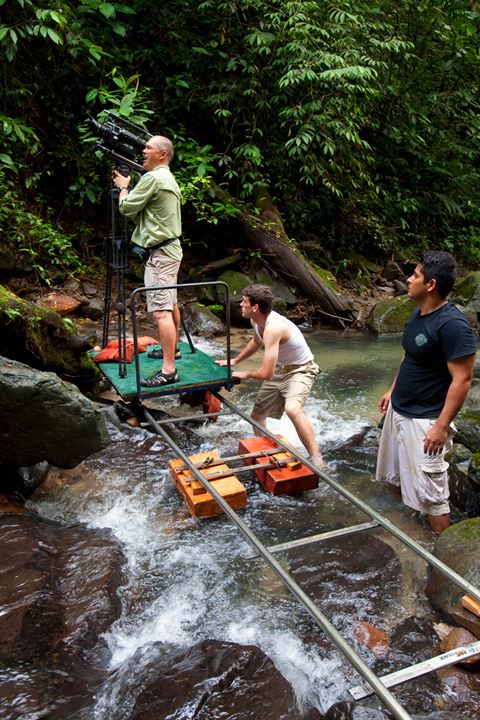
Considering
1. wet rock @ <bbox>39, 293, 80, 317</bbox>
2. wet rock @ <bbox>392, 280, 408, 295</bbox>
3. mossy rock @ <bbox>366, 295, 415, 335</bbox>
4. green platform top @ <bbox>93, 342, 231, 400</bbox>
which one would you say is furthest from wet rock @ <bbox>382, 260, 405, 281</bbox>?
green platform top @ <bbox>93, 342, 231, 400</bbox>

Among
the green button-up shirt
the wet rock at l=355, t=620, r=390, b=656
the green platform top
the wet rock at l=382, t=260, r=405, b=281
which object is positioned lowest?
the wet rock at l=355, t=620, r=390, b=656

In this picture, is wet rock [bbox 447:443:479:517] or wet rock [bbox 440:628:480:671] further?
wet rock [bbox 447:443:479:517]

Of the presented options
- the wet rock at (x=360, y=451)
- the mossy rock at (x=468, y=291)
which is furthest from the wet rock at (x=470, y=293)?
the wet rock at (x=360, y=451)

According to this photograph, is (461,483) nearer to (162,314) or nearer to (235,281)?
(162,314)

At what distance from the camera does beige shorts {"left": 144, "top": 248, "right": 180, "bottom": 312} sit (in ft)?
15.0

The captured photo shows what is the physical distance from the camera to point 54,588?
3051 mm

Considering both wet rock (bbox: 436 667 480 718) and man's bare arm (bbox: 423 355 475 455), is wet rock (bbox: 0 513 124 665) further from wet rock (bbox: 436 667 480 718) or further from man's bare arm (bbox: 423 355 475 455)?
man's bare arm (bbox: 423 355 475 455)

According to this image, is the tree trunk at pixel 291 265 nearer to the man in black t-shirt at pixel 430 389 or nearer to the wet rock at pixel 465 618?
the man in black t-shirt at pixel 430 389

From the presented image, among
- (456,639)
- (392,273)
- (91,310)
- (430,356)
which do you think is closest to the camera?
(456,639)

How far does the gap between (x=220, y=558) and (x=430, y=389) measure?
1.68 m

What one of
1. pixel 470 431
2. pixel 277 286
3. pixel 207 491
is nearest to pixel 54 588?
pixel 207 491

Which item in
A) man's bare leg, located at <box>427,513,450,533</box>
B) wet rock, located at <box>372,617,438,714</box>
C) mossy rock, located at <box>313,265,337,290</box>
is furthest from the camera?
mossy rock, located at <box>313,265,337,290</box>

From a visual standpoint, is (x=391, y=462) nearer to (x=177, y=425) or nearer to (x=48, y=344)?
(x=177, y=425)

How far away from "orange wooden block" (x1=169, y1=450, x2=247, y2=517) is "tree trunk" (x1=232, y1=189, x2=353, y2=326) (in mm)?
5961
